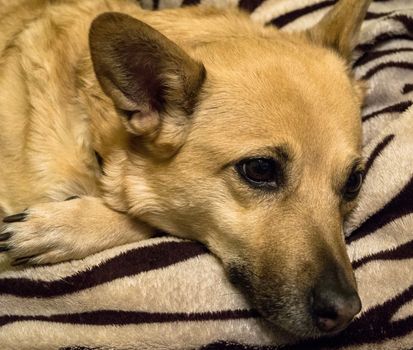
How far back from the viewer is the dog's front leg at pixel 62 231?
1704mm

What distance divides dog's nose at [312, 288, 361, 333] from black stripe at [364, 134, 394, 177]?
0.64 metres

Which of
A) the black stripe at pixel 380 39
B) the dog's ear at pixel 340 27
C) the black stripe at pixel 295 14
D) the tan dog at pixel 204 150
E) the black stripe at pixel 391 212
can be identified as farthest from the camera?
the black stripe at pixel 295 14

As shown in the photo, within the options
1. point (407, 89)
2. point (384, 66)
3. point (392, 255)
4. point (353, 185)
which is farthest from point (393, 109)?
point (392, 255)

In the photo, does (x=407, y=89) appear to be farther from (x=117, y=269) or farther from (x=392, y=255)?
(x=117, y=269)

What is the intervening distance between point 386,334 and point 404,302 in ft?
0.38

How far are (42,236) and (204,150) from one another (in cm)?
58

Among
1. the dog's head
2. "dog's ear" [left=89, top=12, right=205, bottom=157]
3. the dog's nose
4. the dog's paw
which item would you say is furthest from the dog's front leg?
the dog's nose

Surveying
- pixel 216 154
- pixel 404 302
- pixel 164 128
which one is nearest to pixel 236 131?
pixel 216 154

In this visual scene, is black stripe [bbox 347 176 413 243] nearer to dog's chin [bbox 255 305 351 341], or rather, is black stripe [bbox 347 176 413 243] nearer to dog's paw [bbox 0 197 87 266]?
dog's chin [bbox 255 305 351 341]

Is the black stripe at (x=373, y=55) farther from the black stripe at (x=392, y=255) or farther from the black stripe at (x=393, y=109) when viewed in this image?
the black stripe at (x=392, y=255)

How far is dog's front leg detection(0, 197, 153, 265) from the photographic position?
67.1 inches

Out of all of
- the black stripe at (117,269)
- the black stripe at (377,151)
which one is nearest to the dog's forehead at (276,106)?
the black stripe at (377,151)

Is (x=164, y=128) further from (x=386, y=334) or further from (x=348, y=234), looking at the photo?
(x=386, y=334)

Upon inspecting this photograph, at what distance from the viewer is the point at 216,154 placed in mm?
1581
